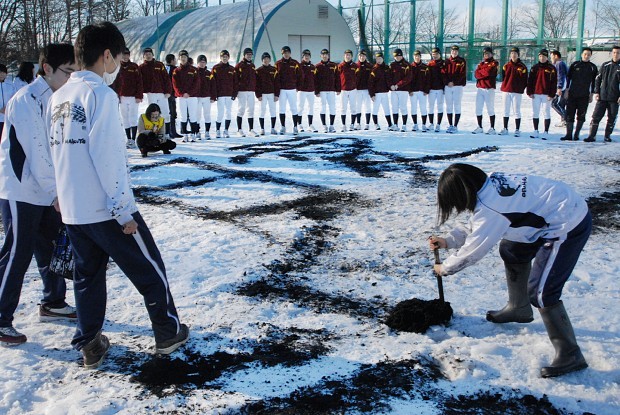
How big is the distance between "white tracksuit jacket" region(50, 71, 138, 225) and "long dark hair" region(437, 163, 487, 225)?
6.00 feet

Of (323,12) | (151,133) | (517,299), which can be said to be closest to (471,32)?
(323,12)

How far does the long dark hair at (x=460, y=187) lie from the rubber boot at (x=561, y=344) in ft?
2.82

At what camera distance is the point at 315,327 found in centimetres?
424

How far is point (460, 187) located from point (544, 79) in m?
11.6

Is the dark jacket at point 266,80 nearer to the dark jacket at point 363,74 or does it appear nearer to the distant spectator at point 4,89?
the dark jacket at point 363,74

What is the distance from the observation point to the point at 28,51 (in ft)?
96.6

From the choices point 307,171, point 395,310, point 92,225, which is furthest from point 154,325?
point 307,171

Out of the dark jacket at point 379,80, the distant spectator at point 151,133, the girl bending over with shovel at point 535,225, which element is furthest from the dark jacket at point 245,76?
the girl bending over with shovel at point 535,225

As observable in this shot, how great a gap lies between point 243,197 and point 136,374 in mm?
→ 4870

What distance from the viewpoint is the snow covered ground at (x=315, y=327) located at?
3320 millimetres

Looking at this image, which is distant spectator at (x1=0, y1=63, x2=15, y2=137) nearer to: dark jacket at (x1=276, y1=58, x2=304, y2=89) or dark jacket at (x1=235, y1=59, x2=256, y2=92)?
dark jacket at (x1=235, y1=59, x2=256, y2=92)

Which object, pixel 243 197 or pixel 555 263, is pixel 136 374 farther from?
pixel 243 197

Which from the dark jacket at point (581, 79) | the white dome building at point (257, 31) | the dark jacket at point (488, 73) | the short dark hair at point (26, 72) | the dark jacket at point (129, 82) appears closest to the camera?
the short dark hair at point (26, 72)

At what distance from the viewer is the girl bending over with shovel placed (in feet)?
11.0
